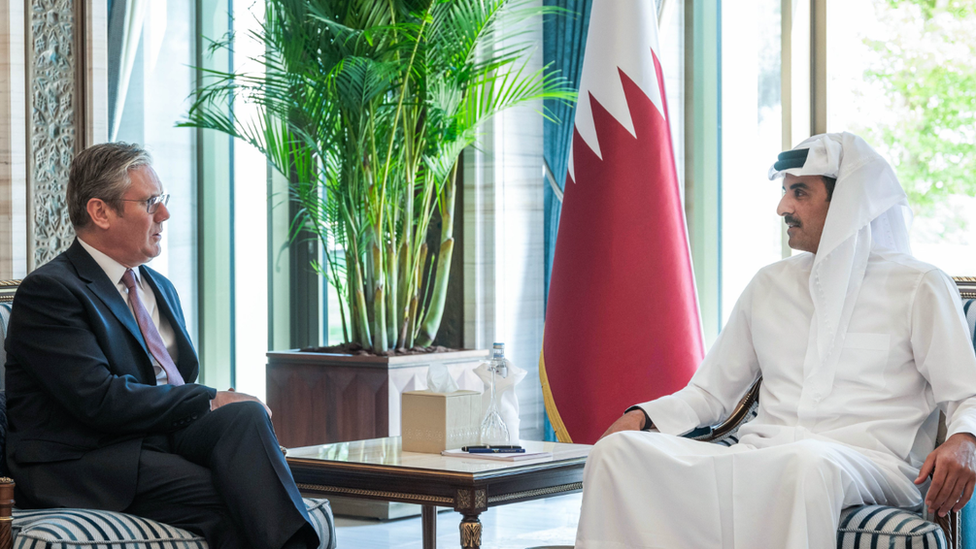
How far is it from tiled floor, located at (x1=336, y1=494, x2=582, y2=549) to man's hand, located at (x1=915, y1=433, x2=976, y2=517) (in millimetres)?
1895

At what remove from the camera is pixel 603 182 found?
3855mm

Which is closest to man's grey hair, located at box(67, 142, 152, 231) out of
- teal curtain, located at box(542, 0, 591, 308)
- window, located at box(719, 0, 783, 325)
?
teal curtain, located at box(542, 0, 591, 308)

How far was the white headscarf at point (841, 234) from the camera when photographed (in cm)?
263

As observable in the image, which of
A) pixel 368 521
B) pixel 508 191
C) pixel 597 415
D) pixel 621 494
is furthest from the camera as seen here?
pixel 508 191

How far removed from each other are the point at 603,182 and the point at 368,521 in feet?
5.76

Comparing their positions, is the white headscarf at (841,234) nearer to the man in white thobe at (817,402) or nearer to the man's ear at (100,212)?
the man in white thobe at (817,402)

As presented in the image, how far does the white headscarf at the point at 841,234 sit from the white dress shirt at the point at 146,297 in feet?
5.32

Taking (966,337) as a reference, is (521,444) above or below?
below

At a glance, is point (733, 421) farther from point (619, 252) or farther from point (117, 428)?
point (117, 428)

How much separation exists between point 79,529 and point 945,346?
196 cm

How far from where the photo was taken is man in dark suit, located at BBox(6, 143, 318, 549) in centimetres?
228

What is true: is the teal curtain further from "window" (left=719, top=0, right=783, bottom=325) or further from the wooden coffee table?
the wooden coffee table

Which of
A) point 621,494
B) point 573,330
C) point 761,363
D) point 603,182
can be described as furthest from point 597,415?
point 621,494

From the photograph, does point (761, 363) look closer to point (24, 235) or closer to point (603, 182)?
point (603, 182)
